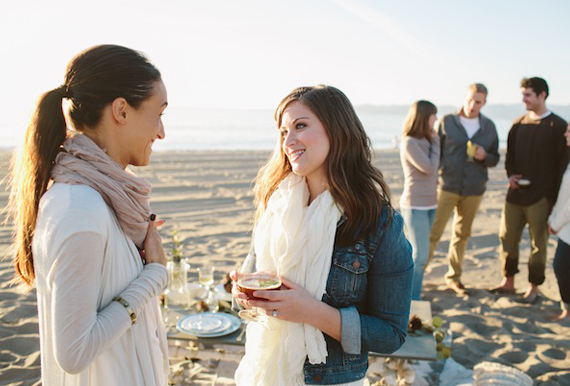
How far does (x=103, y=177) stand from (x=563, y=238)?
4.83m

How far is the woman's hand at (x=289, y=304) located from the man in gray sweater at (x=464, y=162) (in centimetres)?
439

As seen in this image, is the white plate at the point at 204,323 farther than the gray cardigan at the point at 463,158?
No

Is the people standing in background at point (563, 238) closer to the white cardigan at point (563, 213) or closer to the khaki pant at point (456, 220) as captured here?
the white cardigan at point (563, 213)

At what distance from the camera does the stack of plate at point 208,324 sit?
320 cm

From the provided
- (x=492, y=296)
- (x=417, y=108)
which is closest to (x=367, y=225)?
(x=417, y=108)

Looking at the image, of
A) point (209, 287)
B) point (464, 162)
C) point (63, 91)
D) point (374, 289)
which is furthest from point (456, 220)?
point (63, 91)

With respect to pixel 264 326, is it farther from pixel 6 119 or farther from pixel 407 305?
pixel 6 119

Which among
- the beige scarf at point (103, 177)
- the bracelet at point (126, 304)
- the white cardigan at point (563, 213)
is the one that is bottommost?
the white cardigan at point (563, 213)

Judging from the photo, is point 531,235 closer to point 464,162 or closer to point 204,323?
point 464,162

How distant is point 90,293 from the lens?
1418mm

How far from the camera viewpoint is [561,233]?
4.90 meters

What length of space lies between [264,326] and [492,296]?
460 centimetres

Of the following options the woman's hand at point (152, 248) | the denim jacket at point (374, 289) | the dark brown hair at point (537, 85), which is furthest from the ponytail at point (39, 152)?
the dark brown hair at point (537, 85)

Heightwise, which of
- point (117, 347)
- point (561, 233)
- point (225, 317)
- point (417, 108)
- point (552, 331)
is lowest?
point (552, 331)
